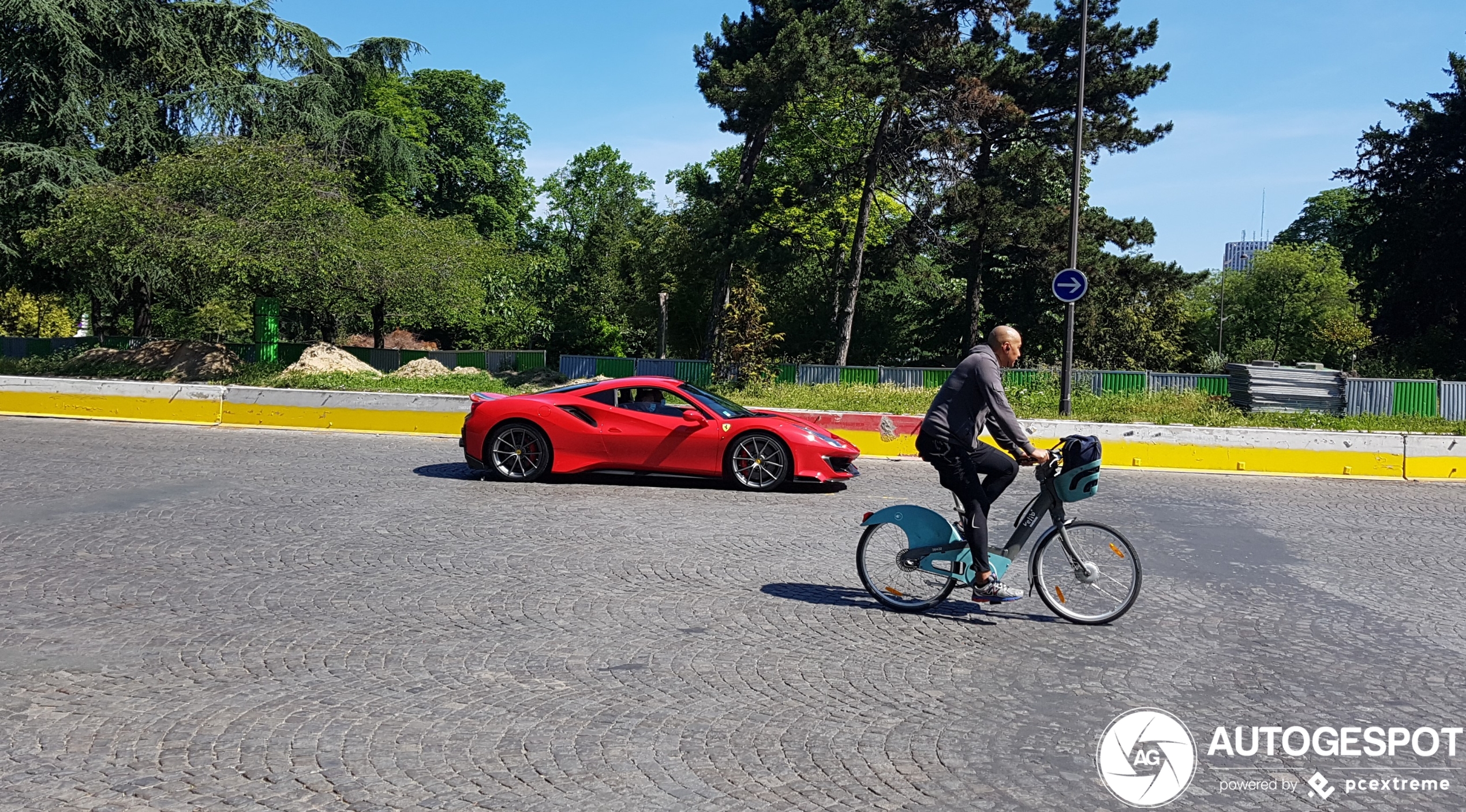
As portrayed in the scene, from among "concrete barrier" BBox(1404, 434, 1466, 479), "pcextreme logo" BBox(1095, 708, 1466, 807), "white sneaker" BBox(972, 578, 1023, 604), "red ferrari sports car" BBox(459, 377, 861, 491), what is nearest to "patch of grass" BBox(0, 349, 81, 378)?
"red ferrari sports car" BBox(459, 377, 861, 491)

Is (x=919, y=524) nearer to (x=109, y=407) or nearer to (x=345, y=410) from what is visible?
(x=345, y=410)

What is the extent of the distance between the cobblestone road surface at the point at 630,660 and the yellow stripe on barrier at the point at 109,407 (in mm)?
8589

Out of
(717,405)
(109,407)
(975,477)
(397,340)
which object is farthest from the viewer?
(397,340)

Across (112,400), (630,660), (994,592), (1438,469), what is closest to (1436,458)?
(1438,469)

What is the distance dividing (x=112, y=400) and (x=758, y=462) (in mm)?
13405

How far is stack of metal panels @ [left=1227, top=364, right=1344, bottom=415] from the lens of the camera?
21.9 metres

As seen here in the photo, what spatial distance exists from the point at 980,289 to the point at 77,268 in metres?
31.1

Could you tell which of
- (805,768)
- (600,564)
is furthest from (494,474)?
(805,768)

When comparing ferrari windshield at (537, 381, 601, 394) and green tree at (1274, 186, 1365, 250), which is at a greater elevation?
green tree at (1274, 186, 1365, 250)

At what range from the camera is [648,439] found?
40.2 ft

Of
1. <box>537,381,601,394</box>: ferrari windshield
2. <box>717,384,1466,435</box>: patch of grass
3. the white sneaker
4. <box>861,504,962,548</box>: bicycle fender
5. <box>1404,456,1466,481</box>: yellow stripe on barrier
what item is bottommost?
the white sneaker

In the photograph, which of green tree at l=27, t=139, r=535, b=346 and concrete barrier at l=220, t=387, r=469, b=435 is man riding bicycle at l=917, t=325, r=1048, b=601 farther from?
green tree at l=27, t=139, r=535, b=346

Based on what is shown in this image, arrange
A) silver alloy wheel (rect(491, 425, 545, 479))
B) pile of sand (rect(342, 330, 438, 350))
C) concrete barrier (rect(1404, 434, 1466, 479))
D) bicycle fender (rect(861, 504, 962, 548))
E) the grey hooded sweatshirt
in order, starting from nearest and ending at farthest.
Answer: the grey hooded sweatshirt
bicycle fender (rect(861, 504, 962, 548))
silver alloy wheel (rect(491, 425, 545, 479))
concrete barrier (rect(1404, 434, 1466, 479))
pile of sand (rect(342, 330, 438, 350))

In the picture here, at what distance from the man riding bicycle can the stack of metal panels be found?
17266mm
